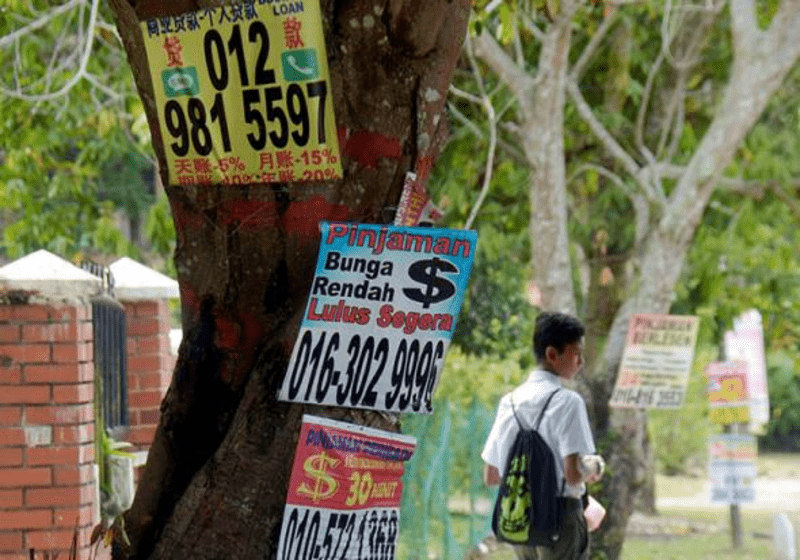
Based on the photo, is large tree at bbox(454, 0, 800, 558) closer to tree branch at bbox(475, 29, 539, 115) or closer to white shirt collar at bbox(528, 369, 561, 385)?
tree branch at bbox(475, 29, 539, 115)

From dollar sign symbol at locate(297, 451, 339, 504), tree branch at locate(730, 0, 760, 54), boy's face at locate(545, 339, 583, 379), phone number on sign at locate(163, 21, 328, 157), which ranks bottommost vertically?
dollar sign symbol at locate(297, 451, 339, 504)

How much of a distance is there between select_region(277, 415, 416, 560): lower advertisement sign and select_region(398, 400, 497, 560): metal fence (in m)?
9.63

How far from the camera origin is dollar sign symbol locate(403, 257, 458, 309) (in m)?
5.93

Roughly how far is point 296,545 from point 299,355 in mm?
533

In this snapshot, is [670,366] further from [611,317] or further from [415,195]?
[415,195]

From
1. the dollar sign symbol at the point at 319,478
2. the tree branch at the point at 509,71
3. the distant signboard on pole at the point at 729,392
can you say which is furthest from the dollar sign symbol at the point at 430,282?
the distant signboard on pole at the point at 729,392

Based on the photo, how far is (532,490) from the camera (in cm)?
945

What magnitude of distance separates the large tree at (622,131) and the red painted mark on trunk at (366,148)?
8.48 m

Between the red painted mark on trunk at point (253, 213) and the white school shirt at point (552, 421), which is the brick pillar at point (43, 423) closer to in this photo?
the white school shirt at point (552, 421)

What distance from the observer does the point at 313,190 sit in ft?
19.6

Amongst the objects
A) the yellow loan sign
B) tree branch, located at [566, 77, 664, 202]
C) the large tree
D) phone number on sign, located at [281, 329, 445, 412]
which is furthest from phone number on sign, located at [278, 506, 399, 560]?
tree branch, located at [566, 77, 664, 202]

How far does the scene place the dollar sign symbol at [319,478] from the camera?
5.84 meters

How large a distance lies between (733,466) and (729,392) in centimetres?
71

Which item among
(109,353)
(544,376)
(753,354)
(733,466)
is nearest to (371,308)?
(544,376)
